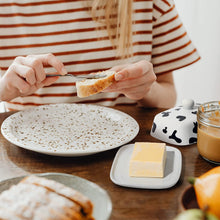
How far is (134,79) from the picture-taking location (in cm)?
116

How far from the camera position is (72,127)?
3.62ft

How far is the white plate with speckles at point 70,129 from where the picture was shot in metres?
0.93

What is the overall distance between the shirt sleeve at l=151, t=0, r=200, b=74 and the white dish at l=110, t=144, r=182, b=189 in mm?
715

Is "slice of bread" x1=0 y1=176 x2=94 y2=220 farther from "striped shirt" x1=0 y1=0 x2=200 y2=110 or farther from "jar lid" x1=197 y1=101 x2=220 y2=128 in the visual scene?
"striped shirt" x1=0 y1=0 x2=200 y2=110

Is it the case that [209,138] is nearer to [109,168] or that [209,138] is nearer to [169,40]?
[109,168]

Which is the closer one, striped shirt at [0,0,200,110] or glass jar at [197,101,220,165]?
glass jar at [197,101,220,165]

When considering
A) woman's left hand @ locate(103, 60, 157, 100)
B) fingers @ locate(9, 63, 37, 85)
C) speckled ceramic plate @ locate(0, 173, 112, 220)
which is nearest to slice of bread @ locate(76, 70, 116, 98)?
woman's left hand @ locate(103, 60, 157, 100)

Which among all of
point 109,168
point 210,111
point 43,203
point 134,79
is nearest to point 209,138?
point 210,111

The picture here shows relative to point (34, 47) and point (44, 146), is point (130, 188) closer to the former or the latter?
point (44, 146)

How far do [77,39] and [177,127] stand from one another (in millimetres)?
705

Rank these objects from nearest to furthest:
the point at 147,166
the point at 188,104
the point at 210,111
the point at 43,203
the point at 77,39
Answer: the point at 43,203
the point at 147,166
the point at 210,111
the point at 188,104
the point at 77,39

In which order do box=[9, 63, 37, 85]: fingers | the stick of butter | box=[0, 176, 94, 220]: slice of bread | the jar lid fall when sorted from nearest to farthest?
box=[0, 176, 94, 220]: slice of bread
the stick of butter
the jar lid
box=[9, 63, 37, 85]: fingers

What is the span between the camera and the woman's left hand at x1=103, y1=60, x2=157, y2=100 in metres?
1.09

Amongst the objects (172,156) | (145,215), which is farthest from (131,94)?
(145,215)
